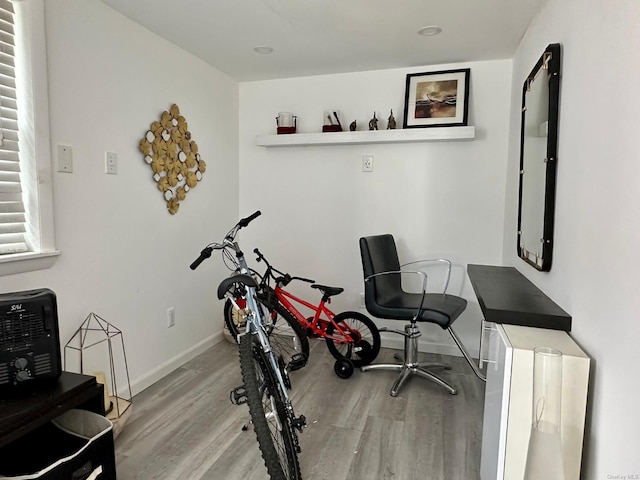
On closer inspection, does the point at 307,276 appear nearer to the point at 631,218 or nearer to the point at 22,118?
the point at 22,118

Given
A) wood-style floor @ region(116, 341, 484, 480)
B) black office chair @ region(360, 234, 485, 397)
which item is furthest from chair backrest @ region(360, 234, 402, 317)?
wood-style floor @ region(116, 341, 484, 480)

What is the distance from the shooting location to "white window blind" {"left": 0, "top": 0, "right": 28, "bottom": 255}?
1.66 m

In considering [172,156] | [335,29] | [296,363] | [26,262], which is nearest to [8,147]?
[26,262]

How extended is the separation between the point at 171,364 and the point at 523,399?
2232 mm

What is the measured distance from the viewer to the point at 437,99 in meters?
2.93

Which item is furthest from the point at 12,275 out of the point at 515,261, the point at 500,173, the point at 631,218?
the point at 500,173

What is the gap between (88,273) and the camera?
208cm

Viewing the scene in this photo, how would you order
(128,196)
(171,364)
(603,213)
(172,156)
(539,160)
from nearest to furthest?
(603,213)
(539,160)
(128,196)
(172,156)
(171,364)

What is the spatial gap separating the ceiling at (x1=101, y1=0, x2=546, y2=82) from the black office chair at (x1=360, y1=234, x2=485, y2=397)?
4.18 ft

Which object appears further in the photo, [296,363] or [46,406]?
[296,363]

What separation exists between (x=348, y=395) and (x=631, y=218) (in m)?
1.86

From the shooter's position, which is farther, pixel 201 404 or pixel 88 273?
pixel 201 404

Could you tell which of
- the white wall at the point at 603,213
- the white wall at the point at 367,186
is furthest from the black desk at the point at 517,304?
the white wall at the point at 367,186

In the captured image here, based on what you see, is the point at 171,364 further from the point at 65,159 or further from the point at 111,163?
the point at 65,159
